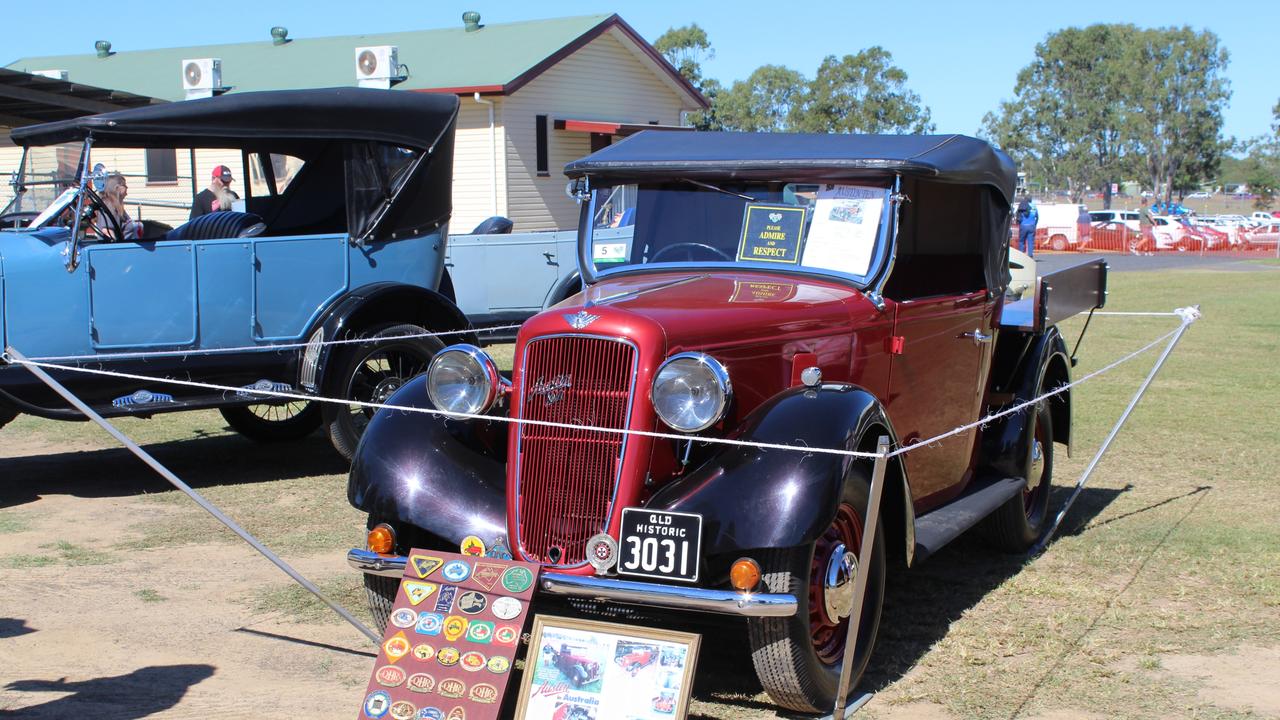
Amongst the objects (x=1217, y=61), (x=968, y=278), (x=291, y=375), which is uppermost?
(x=1217, y=61)

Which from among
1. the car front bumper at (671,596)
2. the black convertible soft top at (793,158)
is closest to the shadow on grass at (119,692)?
the car front bumper at (671,596)

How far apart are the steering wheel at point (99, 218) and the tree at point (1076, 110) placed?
229 feet

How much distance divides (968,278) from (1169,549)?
1.67 m

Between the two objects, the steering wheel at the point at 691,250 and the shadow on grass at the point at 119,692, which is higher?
the steering wheel at the point at 691,250

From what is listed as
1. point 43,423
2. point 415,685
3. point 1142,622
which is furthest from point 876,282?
point 43,423

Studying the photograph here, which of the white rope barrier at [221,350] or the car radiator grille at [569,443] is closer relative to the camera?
the car radiator grille at [569,443]

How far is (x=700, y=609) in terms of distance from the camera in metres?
3.59

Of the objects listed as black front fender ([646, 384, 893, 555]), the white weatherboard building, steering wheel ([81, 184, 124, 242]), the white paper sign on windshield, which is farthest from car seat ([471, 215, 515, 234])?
the white weatherboard building

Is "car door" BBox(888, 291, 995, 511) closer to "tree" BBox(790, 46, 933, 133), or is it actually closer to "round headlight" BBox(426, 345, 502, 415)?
"round headlight" BBox(426, 345, 502, 415)

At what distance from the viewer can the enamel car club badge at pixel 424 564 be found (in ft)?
12.8

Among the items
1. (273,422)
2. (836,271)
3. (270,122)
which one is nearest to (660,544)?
(836,271)

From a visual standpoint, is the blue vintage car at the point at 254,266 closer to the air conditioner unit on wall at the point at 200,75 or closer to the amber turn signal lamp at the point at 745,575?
the amber turn signal lamp at the point at 745,575

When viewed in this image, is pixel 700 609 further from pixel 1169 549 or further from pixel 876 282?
pixel 1169 549

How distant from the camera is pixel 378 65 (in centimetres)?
2239
